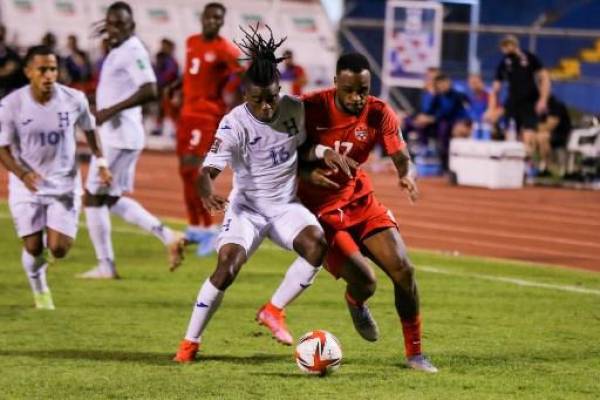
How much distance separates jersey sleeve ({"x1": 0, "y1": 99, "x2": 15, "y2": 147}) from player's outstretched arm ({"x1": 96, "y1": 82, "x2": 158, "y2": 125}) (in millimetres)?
2171

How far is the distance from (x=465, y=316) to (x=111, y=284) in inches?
137

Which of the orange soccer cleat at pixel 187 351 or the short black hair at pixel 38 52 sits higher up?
the short black hair at pixel 38 52

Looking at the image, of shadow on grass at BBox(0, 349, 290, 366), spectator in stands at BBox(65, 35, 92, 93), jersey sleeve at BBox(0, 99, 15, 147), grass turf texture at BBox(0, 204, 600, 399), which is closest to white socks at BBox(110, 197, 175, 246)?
grass turf texture at BBox(0, 204, 600, 399)

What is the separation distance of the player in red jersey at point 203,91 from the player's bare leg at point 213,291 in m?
6.31

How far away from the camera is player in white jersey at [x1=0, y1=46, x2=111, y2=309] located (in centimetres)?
1102

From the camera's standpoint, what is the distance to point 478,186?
24.6m

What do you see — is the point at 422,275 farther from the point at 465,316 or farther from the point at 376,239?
the point at 376,239

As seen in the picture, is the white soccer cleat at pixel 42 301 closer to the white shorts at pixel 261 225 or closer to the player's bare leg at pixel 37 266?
the player's bare leg at pixel 37 266

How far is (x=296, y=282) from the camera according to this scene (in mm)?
9234

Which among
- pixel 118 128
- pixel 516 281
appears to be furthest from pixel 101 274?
pixel 516 281

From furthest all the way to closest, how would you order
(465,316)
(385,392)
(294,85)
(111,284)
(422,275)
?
1. (294,85)
2. (422,275)
3. (111,284)
4. (465,316)
5. (385,392)

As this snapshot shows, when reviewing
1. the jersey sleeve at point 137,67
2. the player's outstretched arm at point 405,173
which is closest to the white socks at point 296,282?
the player's outstretched arm at point 405,173

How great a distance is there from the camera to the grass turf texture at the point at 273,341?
26.9 ft

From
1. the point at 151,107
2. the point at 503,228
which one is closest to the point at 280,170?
the point at 503,228
